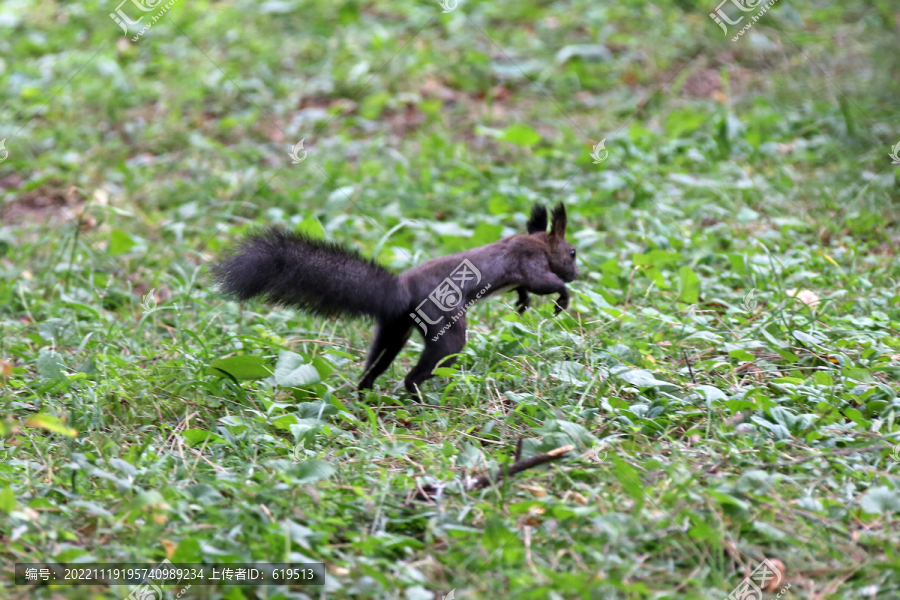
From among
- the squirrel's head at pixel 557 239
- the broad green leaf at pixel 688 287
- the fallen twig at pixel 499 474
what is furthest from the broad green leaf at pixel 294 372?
the broad green leaf at pixel 688 287

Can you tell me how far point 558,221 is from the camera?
4246mm

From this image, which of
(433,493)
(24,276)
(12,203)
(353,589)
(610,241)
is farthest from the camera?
(12,203)

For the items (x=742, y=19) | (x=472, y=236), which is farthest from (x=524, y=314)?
(x=742, y=19)

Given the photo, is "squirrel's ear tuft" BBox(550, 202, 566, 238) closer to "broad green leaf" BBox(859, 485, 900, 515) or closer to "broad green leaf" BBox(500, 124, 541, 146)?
"broad green leaf" BBox(859, 485, 900, 515)

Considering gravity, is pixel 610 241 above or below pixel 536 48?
below

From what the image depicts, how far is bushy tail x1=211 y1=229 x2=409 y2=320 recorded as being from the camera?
124 inches

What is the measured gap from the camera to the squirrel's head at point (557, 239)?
4.23 meters

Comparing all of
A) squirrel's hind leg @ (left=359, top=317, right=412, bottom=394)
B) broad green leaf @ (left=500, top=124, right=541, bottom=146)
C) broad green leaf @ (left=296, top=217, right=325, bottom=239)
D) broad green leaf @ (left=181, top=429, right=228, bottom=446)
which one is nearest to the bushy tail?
squirrel's hind leg @ (left=359, top=317, right=412, bottom=394)

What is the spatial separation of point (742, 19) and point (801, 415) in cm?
621

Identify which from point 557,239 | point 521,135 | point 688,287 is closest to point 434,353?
point 557,239

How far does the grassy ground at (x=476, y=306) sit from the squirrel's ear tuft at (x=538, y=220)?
1.35 feet

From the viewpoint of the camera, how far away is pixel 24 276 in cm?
489

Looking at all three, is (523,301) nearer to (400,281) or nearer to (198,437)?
(400,281)

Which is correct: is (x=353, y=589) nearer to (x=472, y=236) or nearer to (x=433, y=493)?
(x=433, y=493)
